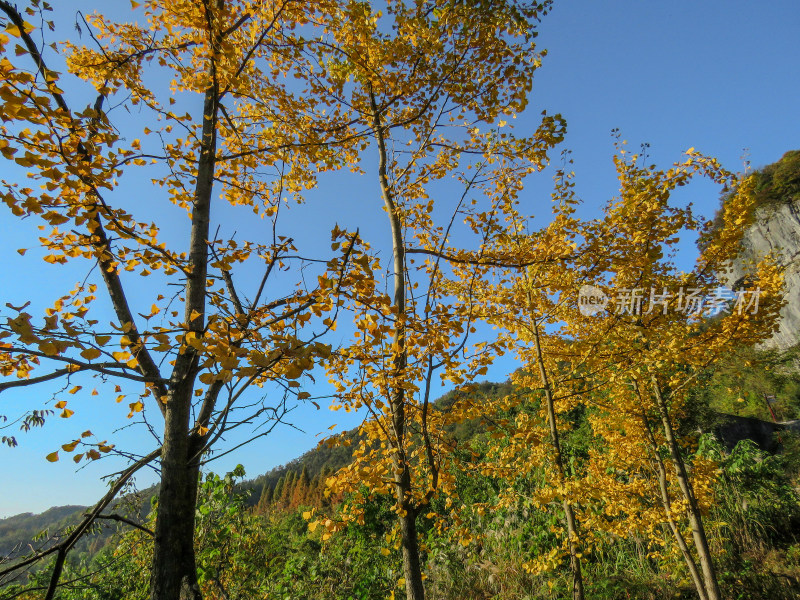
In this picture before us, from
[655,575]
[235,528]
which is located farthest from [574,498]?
[235,528]

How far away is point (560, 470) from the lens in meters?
3.86

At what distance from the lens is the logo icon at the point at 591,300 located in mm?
4367

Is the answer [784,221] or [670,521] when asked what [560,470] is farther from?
[784,221]

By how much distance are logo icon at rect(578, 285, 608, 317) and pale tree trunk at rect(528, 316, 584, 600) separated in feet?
1.96

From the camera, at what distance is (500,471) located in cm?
362

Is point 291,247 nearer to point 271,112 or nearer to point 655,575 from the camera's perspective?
point 271,112

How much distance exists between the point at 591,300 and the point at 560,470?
78.2 inches

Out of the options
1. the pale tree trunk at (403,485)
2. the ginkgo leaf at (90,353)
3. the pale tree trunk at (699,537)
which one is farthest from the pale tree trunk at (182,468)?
the pale tree trunk at (699,537)

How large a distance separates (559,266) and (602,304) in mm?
1249

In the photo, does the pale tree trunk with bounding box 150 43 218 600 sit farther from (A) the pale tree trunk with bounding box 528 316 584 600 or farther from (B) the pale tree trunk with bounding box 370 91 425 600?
(A) the pale tree trunk with bounding box 528 316 584 600

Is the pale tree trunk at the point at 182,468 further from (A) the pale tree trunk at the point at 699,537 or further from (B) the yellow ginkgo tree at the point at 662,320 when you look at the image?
(A) the pale tree trunk at the point at 699,537

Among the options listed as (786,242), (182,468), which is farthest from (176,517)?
(786,242)

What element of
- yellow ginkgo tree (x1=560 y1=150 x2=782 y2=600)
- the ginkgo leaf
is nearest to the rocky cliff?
yellow ginkgo tree (x1=560 y1=150 x2=782 y2=600)

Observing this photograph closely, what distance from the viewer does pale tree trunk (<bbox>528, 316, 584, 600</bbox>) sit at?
11.6 ft
